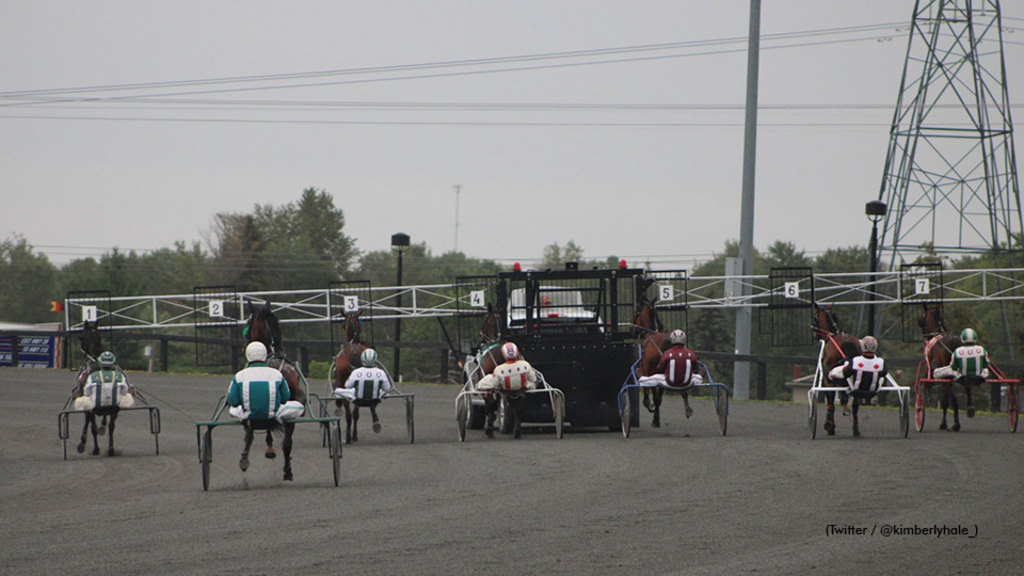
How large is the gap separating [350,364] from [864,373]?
8010mm

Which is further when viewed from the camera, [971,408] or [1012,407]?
[971,408]

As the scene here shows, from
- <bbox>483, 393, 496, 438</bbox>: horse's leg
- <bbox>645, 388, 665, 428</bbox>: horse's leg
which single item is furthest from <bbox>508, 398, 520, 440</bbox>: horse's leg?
<bbox>645, 388, 665, 428</bbox>: horse's leg

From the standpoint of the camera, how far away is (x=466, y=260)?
127500mm

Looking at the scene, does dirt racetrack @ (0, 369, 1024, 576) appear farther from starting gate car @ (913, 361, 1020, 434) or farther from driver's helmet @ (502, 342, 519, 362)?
driver's helmet @ (502, 342, 519, 362)

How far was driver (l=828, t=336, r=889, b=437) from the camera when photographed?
18.6 m

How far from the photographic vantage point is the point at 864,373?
18609mm

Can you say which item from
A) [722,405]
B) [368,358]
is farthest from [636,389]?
[368,358]

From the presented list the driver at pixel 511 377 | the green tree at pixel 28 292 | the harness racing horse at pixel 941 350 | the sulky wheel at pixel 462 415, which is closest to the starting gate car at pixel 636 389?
the driver at pixel 511 377

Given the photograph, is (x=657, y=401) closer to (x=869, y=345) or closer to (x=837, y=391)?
(x=837, y=391)

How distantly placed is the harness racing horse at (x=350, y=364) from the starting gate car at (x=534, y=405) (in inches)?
51.9

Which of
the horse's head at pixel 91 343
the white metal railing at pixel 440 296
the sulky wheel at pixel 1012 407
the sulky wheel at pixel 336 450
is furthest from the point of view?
the white metal railing at pixel 440 296

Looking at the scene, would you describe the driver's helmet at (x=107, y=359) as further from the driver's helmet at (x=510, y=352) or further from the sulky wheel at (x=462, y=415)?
the driver's helmet at (x=510, y=352)

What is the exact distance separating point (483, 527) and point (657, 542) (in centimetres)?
161

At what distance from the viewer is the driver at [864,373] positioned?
18.6 meters
